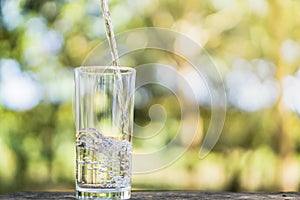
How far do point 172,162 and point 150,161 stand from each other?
9 cm

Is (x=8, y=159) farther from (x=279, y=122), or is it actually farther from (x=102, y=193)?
(x=102, y=193)

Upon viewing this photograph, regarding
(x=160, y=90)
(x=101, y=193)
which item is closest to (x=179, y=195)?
(x=101, y=193)

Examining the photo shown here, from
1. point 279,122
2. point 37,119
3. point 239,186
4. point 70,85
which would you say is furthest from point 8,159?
point 279,122

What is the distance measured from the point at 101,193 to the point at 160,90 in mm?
1642

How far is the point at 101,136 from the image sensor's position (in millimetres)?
1118

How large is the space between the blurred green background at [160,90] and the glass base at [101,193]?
160 centimetres

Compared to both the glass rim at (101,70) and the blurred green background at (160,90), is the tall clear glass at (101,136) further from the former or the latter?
the blurred green background at (160,90)

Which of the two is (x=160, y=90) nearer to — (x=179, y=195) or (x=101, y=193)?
(x=179, y=195)

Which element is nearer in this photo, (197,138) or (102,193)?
(102,193)

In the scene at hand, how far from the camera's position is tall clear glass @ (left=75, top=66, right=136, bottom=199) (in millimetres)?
1119

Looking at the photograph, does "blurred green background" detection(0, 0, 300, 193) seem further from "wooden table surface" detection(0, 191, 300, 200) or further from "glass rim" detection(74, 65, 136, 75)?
"glass rim" detection(74, 65, 136, 75)

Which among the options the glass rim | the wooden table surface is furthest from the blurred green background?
A: the glass rim

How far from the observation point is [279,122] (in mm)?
2818

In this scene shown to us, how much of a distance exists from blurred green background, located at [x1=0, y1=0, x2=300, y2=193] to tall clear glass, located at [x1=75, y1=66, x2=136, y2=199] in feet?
5.22
